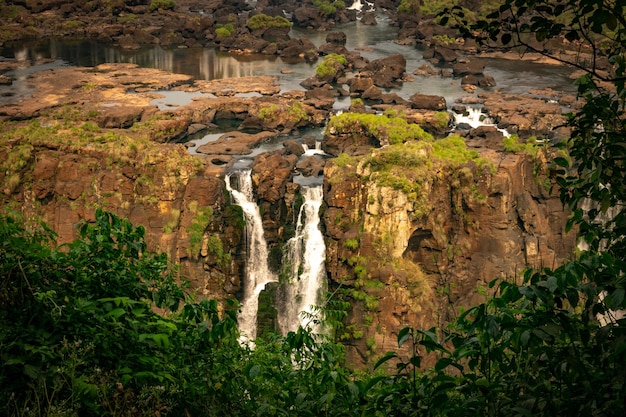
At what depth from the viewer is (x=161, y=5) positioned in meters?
66.5

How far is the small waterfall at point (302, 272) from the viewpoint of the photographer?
27.1 meters

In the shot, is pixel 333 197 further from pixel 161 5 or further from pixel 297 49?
pixel 161 5

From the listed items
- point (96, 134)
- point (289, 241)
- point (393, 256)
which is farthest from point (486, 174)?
point (96, 134)

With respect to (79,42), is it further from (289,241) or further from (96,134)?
(289,241)

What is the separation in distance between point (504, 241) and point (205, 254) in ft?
35.6

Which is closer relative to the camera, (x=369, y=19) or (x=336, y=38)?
(x=336, y=38)

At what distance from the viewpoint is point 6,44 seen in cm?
5488

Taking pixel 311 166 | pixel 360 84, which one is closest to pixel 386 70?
pixel 360 84

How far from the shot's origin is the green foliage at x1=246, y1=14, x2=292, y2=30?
194ft

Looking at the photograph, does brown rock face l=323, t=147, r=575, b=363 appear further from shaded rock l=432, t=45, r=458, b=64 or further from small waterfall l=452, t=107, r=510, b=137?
shaded rock l=432, t=45, r=458, b=64

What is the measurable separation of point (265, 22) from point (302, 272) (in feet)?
121

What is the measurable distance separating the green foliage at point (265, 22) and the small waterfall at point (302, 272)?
34702 mm

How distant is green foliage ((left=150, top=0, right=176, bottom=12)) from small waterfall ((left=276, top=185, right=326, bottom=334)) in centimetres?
4445

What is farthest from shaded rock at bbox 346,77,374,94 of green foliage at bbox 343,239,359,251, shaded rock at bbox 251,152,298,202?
green foliage at bbox 343,239,359,251
